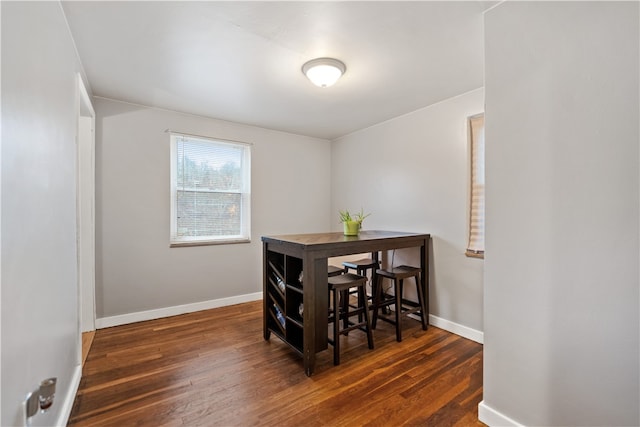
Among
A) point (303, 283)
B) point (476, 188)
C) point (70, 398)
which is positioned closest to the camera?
point (70, 398)

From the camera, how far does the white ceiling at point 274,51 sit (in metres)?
1.70

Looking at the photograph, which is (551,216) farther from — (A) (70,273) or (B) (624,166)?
(A) (70,273)

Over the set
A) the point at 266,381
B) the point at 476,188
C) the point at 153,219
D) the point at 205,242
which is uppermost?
the point at 476,188

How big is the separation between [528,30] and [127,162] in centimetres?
355

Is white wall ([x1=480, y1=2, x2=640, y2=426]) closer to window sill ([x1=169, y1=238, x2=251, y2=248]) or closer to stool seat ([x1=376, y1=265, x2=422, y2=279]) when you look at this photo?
stool seat ([x1=376, y1=265, x2=422, y2=279])

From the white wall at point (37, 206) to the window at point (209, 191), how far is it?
1.55 meters

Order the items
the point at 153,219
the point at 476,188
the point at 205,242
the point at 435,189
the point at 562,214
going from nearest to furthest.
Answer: the point at 562,214 < the point at 476,188 < the point at 435,189 < the point at 153,219 < the point at 205,242

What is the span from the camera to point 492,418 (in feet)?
5.45

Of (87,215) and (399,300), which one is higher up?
(87,215)

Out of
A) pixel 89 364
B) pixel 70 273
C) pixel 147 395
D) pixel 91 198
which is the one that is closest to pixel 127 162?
pixel 91 198

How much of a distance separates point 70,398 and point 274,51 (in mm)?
2591

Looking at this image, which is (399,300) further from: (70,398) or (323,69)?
(70,398)

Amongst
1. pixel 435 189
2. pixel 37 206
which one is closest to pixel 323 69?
pixel 435 189

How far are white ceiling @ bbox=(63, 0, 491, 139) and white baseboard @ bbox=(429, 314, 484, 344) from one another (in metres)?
2.27
